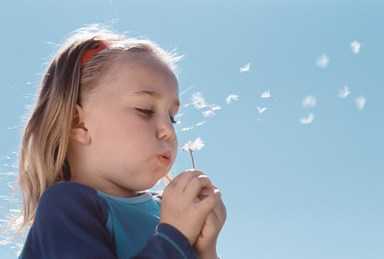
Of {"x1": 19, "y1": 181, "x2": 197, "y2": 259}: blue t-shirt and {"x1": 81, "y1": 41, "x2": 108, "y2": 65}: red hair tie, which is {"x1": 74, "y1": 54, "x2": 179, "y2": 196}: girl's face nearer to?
{"x1": 19, "y1": 181, "x2": 197, "y2": 259}: blue t-shirt

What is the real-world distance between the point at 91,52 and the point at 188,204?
1437 millimetres

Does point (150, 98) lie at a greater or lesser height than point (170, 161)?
greater

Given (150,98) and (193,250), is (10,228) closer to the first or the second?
(150,98)

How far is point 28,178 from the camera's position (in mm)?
4039

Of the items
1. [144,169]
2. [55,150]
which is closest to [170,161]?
[144,169]

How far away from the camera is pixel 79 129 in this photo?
385 centimetres

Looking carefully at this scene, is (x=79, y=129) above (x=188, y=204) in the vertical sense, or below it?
above

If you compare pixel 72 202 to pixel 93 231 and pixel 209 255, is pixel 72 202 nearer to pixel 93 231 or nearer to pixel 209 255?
pixel 93 231

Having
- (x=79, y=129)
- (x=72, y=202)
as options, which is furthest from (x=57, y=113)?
(x=72, y=202)

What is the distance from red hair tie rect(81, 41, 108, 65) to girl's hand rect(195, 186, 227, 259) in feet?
4.33

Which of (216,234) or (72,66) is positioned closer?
(216,234)

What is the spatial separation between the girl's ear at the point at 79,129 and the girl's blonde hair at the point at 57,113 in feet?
0.11

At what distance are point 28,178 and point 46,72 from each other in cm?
73

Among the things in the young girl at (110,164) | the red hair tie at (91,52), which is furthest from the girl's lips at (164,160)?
the red hair tie at (91,52)
